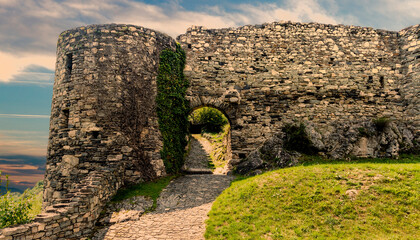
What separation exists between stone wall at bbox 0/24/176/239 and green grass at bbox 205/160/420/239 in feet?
14.9

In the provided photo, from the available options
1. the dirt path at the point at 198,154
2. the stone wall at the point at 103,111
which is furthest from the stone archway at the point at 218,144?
the stone wall at the point at 103,111

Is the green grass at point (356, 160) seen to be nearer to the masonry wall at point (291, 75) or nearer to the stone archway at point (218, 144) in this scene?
the masonry wall at point (291, 75)

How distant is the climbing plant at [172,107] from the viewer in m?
12.8

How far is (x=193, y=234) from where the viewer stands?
7.44 metres

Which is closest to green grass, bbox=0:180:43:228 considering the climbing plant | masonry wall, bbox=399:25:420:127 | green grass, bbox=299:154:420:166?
the climbing plant

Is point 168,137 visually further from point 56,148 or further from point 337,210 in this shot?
point 337,210

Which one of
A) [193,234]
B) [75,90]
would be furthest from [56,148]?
[193,234]

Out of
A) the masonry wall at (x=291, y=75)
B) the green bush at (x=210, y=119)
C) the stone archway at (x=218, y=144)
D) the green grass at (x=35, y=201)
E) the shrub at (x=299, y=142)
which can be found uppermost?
the masonry wall at (x=291, y=75)

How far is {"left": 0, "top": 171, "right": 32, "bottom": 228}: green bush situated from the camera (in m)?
7.24

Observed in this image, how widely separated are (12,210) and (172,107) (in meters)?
7.94

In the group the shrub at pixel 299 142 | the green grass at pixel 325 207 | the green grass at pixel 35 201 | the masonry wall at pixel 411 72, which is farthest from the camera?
the masonry wall at pixel 411 72

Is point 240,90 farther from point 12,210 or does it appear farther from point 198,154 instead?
point 12,210

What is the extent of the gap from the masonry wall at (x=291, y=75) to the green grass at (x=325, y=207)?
550cm

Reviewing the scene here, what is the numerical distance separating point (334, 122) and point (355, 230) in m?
9.52
